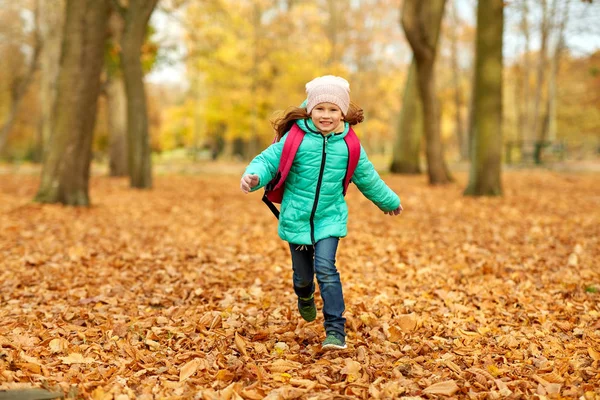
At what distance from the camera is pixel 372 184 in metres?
4.00

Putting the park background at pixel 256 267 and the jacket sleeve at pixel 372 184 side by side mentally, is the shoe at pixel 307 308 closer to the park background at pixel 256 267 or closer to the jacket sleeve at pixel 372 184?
the park background at pixel 256 267

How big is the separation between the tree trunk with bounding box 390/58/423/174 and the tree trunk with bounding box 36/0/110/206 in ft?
35.6

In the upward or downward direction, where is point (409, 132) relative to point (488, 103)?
downward

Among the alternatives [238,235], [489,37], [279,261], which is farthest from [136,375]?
[489,37]

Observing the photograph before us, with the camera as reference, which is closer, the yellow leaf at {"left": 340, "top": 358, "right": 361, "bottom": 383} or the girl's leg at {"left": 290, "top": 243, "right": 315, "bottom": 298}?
the yellow leaf at {"left": 340, "top": 358, "right": 361, "bottom": 383}

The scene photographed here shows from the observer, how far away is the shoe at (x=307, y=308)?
425cm

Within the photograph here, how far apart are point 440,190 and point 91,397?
11.9 meters

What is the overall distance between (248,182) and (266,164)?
10.6 inches

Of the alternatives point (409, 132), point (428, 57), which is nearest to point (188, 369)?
point (428, 57)

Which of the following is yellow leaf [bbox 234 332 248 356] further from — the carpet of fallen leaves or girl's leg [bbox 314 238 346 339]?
girl's leg [bbox 314 238 346 339]

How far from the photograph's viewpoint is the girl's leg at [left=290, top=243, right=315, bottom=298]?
4031 mm

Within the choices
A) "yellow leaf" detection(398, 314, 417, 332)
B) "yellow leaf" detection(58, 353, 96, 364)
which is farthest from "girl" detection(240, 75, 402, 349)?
"yellow leaf" detection(58, 353, 96, 364)

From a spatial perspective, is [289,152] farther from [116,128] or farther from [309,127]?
[116,128]

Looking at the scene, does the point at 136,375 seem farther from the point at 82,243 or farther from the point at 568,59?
the point at 568,59
